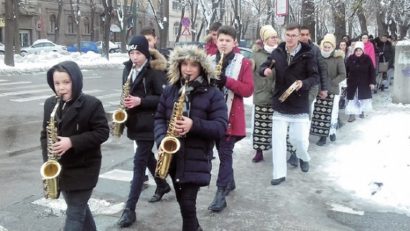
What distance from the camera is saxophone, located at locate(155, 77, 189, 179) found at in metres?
3.88

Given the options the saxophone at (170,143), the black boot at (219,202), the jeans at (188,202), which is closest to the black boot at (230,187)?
the black boot at (219,202)

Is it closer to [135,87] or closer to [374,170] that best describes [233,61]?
[135,87]

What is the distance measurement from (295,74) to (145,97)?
2079 millimetres

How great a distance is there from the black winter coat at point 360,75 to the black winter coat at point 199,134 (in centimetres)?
774

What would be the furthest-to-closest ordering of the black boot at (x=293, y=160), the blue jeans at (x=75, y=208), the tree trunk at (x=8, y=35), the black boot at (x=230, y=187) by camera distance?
the tree trunk at (x=8, y=35), the black boot at (x=293, y=160), the black boot at (x=230, y=187), the blue jeans at (x=75, y=208)

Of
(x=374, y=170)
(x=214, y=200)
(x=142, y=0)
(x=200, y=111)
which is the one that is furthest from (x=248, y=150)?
(x=142, y=0)

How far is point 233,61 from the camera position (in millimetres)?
5586

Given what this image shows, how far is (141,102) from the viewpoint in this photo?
504 cm

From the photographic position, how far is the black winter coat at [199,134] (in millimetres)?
4059

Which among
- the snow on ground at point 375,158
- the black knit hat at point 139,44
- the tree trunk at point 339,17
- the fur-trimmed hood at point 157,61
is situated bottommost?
the snow on ground at point 375,158

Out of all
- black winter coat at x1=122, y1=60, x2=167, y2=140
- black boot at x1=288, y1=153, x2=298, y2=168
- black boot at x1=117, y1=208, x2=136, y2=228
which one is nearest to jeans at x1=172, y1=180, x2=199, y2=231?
black boot at x1=117, y1=208, x2=136, y2=228

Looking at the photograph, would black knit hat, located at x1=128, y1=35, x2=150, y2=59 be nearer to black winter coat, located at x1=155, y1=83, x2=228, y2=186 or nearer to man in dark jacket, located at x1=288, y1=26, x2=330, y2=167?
black winter coat, located at x1=155, y1=83, x2=228, y2=186

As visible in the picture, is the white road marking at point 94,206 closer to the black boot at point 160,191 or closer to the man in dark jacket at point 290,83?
the black boot at point 160,191

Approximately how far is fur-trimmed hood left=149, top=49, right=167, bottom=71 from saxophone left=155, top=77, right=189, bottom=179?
1.20 metres
